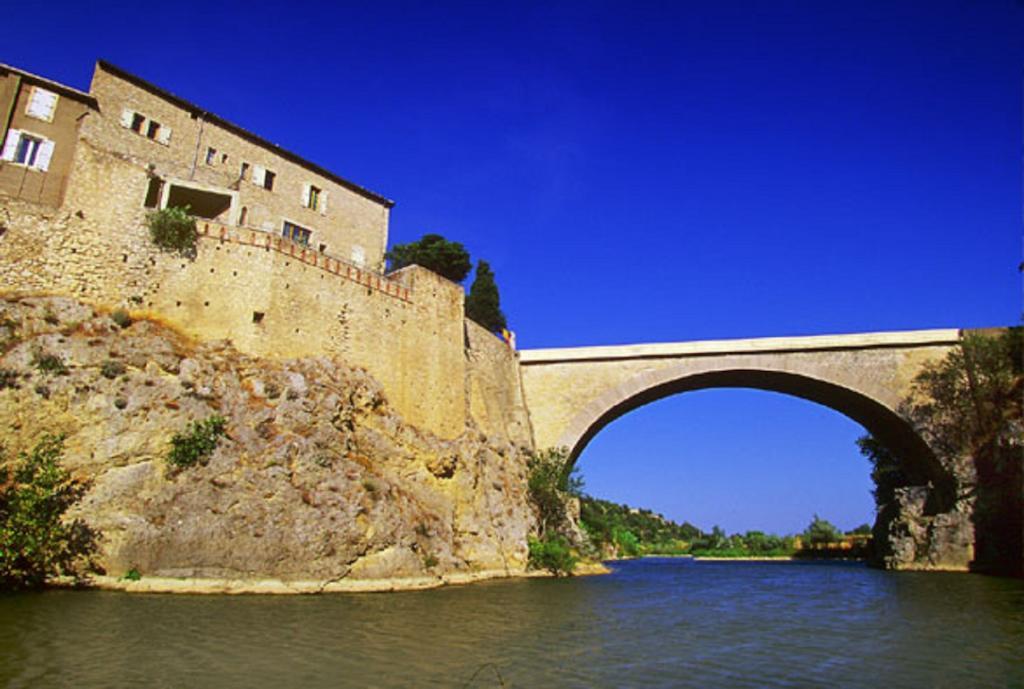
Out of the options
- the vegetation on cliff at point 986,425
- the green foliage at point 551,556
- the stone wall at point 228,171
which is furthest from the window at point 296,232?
the vegetation on cliff at point 986,425

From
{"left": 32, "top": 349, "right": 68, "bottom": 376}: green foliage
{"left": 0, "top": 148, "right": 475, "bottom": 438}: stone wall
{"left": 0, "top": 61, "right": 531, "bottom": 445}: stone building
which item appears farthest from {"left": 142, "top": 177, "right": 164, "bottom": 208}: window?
{"left": 32, "top": 349, "right": 68, "bottom": 376}: green foliage

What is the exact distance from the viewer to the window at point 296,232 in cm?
2825

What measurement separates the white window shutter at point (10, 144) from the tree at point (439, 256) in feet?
60.6

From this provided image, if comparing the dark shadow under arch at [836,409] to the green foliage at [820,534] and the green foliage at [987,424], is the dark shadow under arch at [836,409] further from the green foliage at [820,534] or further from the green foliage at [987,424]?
the green foliage at [820,534]

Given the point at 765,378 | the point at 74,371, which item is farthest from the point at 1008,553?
the point at 74,371

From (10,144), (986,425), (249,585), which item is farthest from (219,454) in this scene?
(986,425)

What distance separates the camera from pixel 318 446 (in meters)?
18.8

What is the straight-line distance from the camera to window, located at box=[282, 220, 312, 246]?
1112 inches

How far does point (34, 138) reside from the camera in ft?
65.3

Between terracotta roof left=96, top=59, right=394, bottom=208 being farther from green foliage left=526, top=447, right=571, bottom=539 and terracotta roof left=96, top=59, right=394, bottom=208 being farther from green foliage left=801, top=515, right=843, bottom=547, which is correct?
green foliage left=801, top=515, right=843, bottom=547

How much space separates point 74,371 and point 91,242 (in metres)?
5.35

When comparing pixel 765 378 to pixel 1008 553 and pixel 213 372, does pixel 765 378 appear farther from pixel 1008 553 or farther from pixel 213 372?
pixel 213 372

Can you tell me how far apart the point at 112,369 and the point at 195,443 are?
330 cm

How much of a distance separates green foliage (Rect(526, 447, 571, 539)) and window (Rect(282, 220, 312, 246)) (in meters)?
15.0
